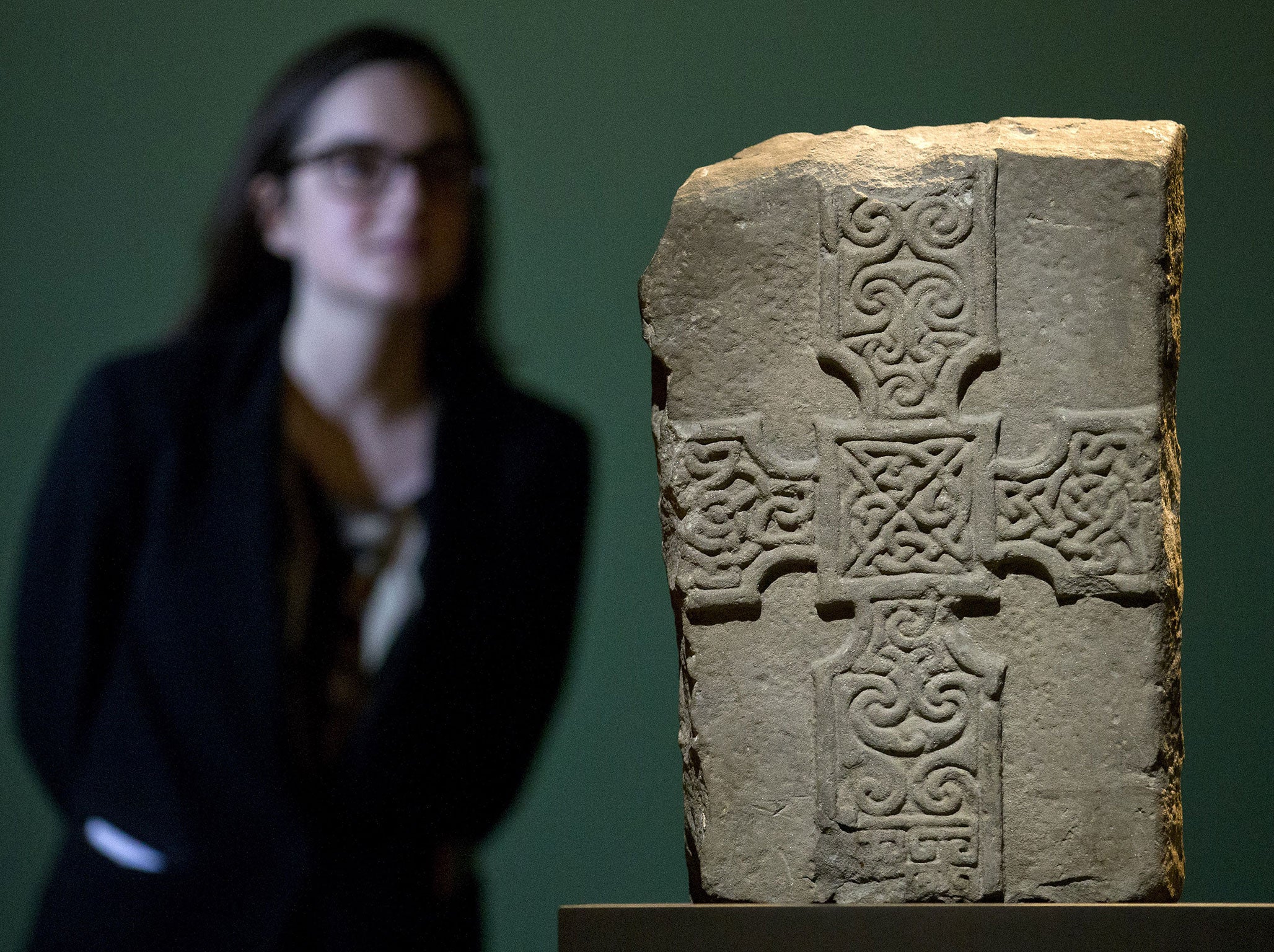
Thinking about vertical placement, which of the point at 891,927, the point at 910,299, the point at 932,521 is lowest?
the point at 891,927

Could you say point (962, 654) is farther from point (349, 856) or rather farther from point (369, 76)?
point (369, 76)

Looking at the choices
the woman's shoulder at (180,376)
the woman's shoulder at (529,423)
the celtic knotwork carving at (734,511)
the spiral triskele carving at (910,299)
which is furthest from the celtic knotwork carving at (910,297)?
the woman's shoulder at (180,376)

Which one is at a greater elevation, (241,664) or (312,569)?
(312,569)

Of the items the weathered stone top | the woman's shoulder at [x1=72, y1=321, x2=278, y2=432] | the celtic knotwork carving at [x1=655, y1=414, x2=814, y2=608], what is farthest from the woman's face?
the celtic knotwork carving at [x1=655, y1=414, x2=814, y2=608]

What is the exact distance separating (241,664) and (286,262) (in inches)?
32.3

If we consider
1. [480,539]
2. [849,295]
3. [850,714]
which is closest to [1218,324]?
[849,295]

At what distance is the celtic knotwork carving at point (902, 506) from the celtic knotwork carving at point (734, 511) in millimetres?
41

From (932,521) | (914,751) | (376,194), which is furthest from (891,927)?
(376,194)

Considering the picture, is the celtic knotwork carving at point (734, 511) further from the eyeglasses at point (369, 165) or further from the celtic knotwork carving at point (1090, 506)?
the eyeglasses at point (369, 165)

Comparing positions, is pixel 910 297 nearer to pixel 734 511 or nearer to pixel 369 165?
pixel 734 511

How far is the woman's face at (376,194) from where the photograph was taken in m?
2.87

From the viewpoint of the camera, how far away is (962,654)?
6.75ft

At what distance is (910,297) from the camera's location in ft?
6.97

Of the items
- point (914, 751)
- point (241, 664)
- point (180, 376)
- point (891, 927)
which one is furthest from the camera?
point (180, 376)
